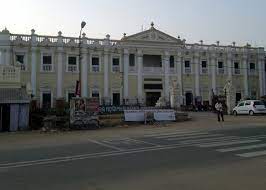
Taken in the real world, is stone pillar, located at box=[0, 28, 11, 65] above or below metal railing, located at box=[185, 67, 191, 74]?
above

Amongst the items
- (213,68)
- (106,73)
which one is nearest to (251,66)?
(213,68)

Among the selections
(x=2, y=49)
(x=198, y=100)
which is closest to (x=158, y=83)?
(x=198, y=100)

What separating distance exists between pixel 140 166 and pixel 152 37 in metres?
40.6

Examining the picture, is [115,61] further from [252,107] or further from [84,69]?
[252,107]

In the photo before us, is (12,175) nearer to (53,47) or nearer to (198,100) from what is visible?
A: (53,47)

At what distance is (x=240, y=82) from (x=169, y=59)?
12253 mm

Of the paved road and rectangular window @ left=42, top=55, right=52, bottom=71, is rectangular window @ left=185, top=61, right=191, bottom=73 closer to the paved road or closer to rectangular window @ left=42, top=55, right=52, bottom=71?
rectangular window @ left=42, top=55, right=52, bottom=71

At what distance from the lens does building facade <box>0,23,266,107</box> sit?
44.1 m

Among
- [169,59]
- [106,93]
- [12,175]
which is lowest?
[12,175]

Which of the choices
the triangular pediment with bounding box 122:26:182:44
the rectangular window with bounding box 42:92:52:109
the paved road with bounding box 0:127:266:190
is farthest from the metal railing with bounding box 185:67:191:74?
the paved road with bounding box 0:127:266:190

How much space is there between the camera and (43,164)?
10.8 metres

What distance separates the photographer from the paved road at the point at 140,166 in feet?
26.5

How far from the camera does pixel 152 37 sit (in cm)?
4944

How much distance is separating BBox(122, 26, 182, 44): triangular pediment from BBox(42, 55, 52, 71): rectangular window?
10.1 m
